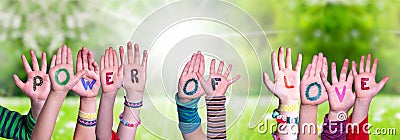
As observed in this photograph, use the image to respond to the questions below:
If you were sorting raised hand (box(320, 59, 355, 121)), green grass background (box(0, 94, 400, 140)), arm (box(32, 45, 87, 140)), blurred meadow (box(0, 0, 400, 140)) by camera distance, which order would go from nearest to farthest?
arm (box(32, 45, 87, 140)) < raised hand (box(320, 59, 355, 121)) < green grass background (box(0, 94, 400, 140)) < blurred meadow (box(0, 0, 400, 140))

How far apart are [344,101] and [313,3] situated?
0.55 metres

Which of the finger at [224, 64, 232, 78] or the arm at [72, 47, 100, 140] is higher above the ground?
the finger at [224, 64, 232, 78]

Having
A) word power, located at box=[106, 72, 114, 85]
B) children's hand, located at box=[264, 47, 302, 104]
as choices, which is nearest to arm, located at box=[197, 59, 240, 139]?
children's hand, located at box=[264, 47, 302, 104]

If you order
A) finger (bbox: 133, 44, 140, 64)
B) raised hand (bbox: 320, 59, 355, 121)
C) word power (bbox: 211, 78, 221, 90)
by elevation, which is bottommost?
raised hand (bbox: 320, 59, 355, 121)

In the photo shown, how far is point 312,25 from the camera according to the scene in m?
2.11

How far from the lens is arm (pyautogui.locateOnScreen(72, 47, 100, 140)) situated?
5.09ft

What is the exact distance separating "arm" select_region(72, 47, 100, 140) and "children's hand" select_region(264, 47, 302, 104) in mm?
454

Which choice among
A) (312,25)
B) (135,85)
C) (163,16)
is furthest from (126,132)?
(312,25)

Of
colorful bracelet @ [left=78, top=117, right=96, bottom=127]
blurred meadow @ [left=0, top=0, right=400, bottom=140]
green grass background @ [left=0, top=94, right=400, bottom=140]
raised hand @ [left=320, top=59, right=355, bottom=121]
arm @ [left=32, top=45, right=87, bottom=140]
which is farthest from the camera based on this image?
blurred meadow @ [left=0, top=0, right=400, bottom=140]

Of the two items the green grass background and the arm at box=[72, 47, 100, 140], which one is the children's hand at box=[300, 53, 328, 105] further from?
the arm at box=[72, 47, 100, 140]

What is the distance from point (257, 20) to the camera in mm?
1990

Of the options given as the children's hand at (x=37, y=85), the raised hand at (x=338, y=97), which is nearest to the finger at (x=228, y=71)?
the raised hand at (x=338, y=97)

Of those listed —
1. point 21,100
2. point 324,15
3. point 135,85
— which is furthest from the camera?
point 324,15

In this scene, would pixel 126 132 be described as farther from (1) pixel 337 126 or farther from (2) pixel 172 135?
(1) pixel 337 126
